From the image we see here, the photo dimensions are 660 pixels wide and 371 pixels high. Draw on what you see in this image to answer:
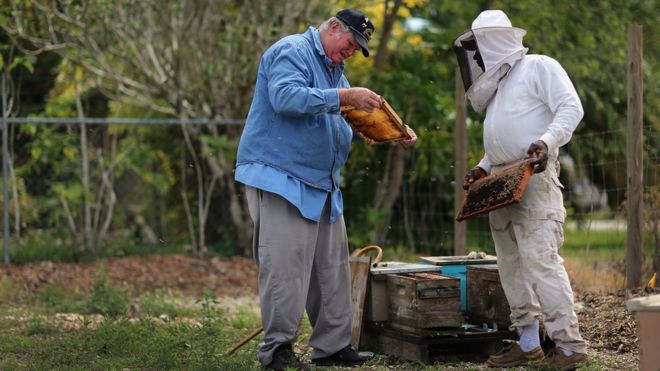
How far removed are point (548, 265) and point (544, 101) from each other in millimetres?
920

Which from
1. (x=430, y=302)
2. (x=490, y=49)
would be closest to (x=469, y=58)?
(x=490, y=49)

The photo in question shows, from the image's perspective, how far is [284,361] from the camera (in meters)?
5.59

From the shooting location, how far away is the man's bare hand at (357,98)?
5.44m

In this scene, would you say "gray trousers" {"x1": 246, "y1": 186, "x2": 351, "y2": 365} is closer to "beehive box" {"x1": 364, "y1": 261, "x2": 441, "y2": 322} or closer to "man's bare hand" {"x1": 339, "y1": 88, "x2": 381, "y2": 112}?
"beehive box" {"x1": 364, "y1": 261, "x2": 441, "y2": 322}

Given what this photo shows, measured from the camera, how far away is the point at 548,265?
5324mm

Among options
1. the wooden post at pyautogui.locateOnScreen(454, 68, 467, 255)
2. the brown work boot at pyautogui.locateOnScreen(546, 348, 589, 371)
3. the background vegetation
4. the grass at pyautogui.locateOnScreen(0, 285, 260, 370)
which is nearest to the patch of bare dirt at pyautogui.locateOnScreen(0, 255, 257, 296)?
the background vegetation

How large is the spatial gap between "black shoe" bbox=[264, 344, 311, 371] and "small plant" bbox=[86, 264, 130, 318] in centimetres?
252

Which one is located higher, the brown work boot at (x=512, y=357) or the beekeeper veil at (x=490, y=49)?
the beekeeper veil at (x=490, y=49)

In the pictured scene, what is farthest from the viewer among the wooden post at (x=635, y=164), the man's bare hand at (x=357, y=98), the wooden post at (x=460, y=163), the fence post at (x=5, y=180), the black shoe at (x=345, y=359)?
the fence post at (x=5, y=180)

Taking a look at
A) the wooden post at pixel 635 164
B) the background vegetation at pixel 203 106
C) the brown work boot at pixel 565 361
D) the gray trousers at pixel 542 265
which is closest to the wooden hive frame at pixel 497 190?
the gray trousers at pixel 542 265

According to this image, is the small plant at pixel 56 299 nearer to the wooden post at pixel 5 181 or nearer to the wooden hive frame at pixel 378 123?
the wooden post at pixel 5 181

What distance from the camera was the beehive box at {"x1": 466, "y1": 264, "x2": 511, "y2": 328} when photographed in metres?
6.04

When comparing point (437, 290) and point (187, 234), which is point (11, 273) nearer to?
point (187, 234)

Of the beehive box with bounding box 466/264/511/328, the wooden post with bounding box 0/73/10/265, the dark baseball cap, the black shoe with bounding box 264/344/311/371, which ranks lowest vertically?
the black shoe with bounding box 264/344/311/371
